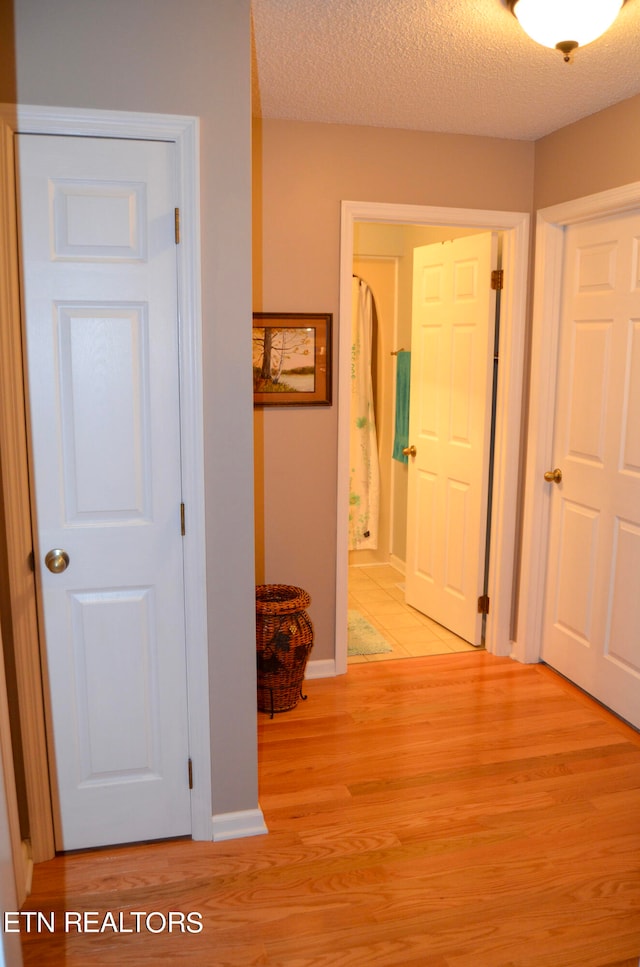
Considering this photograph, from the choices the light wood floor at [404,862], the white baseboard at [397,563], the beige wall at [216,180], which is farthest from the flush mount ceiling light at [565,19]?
the white baseboard at [397,563]

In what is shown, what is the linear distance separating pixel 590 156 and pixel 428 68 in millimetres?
918

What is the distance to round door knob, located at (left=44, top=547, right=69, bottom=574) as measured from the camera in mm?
2143

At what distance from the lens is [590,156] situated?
10.3 feet

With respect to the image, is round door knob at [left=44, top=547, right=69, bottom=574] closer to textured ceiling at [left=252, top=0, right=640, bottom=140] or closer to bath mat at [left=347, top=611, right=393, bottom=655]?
textured ceiling at [left=252, top=0, right=640, bottom=140]

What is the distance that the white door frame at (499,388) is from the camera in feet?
11.1

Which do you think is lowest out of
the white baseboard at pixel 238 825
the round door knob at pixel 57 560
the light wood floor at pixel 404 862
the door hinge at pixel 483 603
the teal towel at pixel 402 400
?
the light wood floor at pixel 404 862

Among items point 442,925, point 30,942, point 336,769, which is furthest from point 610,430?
point 30,942

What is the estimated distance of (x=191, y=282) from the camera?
211 centimetres

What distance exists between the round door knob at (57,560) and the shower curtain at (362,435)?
317 centimetres

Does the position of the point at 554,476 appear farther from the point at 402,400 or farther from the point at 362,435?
the point at 362,435

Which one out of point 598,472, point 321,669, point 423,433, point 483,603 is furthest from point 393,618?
point 598,472

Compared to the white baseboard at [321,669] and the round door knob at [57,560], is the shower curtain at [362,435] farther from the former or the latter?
the round door knob at [57,560]

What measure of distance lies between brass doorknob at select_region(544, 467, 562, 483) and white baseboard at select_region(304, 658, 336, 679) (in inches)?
53.9

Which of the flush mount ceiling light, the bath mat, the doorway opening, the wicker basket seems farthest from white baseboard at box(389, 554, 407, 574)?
the flush mount ceiling light
